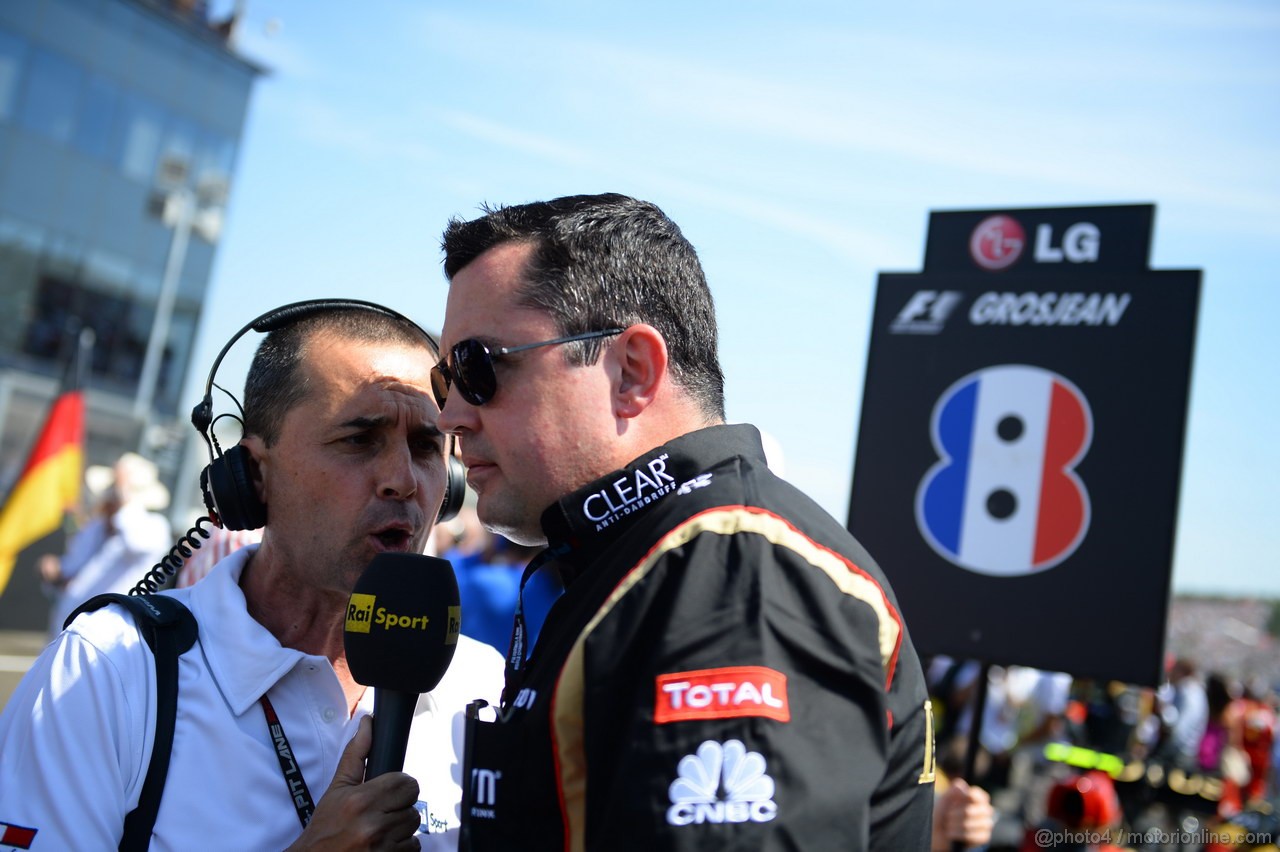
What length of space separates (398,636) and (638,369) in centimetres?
63

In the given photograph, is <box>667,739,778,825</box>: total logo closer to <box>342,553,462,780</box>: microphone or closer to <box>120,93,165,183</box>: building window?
<box>342,553,462,780</box>: microphone

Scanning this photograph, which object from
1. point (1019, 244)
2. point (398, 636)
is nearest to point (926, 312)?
point (1019, 244)

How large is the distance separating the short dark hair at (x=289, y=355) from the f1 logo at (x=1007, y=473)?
2003 mm

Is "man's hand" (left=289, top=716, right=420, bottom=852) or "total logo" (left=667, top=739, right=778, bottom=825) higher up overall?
"total logo" (left=667, top=739, right=778, bottom=825)

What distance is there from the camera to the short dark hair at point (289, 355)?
243cm

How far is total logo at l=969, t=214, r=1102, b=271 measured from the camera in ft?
12.3

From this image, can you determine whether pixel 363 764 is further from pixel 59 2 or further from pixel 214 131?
pixel 214 131

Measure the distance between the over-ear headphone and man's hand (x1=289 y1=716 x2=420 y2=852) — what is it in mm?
824

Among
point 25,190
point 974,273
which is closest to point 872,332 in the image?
point 974,273

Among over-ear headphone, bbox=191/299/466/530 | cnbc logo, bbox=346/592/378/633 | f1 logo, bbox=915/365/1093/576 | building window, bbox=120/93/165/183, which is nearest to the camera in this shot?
cnbc logo, bbox=346/592/378/633

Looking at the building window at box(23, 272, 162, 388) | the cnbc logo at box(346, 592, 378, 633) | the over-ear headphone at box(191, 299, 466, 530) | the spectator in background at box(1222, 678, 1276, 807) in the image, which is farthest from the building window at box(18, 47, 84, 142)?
the cnbc logo at box(346, 592, 378, 633)

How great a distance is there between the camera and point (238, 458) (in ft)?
8.06

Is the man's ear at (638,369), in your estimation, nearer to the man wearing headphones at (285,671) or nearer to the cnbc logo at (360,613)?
the cnbc logo at (360,613)

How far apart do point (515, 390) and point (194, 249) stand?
33759 mm
